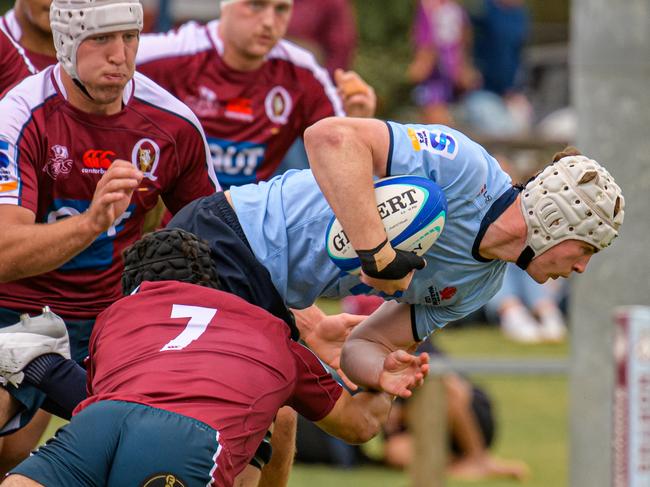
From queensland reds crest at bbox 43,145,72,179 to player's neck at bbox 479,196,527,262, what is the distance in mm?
1667

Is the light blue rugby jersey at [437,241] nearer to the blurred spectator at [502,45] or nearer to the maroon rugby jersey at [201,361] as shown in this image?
the maroon rugby jersey at [201,361]

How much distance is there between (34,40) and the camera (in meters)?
6.61

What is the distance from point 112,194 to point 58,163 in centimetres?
60

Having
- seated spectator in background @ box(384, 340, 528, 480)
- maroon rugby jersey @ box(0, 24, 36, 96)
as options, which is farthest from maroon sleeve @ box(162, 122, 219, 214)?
seated spectator in background @ box(384, 340, 528, 480)

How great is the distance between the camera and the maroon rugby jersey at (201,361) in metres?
4.71

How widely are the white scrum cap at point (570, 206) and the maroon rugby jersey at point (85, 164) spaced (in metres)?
1.52

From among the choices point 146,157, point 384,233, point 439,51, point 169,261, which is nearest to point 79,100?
point 146,157

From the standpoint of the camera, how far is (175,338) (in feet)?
15.9

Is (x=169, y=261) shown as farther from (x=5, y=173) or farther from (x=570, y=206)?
(x=570, y=206)

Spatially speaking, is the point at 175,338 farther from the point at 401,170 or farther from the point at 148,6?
the point at 148,6

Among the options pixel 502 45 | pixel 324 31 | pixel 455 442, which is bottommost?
pixel 455 442

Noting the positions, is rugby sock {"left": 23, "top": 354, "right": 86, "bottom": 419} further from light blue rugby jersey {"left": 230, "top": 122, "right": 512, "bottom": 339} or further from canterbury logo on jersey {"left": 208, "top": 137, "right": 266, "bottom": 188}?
canterbury logo on jersey {"left": 208, "top": 137, "right": 266, "bottom": 188}

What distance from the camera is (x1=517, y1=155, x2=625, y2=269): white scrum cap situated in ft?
17.6

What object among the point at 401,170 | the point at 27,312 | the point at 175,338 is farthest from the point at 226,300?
the point at 27,312
